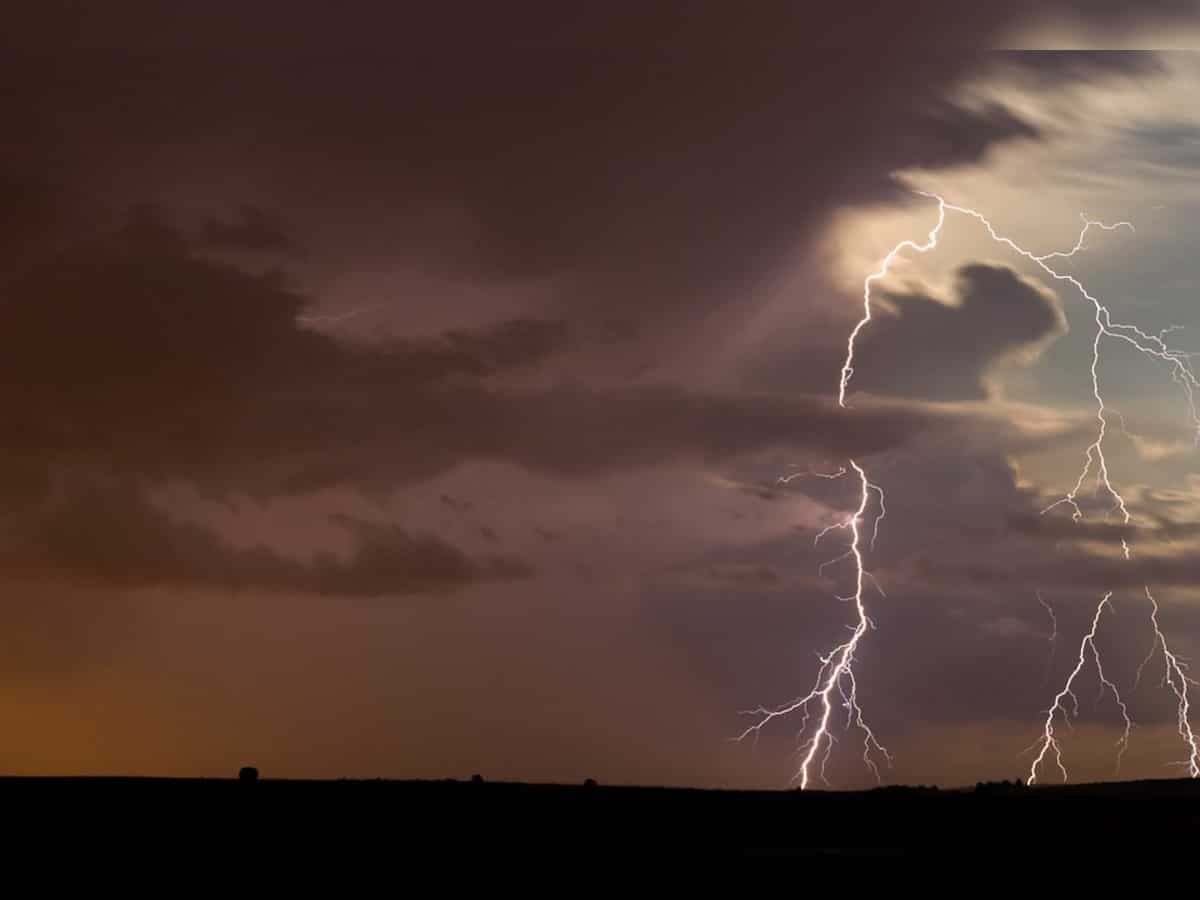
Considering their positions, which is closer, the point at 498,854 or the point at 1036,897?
the point at 1036,897

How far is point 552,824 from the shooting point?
27734mm

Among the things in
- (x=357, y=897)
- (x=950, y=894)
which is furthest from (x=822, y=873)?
(x=357, y=897)

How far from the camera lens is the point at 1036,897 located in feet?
73.2

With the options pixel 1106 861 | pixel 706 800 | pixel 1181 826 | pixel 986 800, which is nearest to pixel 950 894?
pixel 1106 861

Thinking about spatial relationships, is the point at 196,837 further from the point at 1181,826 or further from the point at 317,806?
the point at 1181,826

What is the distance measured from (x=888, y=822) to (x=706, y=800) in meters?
4.48

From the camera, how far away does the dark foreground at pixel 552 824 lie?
24703 mm

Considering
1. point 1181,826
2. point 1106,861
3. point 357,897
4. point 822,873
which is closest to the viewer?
point 357,897

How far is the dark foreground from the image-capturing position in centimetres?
2470

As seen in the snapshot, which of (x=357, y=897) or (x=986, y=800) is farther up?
(x=986, y=800)

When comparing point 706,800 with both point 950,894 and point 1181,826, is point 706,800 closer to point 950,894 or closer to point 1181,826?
point 1181,826

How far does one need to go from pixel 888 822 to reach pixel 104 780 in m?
16.3

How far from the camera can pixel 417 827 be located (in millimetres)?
27016

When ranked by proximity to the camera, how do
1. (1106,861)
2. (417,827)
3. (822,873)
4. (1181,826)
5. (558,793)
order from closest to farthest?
(822,873)
(1106,861)
(417,827)
(1181,826)
(558,793)
